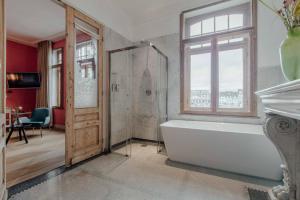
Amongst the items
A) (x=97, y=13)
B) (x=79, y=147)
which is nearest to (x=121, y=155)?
(x=79, y=147)

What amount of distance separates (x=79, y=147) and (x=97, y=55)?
5.74 ft

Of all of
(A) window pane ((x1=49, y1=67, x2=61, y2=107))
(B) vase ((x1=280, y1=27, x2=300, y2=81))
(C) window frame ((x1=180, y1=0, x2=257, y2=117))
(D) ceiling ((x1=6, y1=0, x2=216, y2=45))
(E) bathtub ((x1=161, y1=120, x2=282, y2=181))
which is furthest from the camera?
(A) window pane ((x1=49, y1=67, x2=61, y2=107))

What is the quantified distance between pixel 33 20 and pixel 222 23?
16.1ft

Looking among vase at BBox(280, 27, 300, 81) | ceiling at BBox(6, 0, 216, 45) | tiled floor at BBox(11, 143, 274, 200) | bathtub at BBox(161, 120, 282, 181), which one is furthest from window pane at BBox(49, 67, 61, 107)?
vase at BBox(280, 27, 300, 81)

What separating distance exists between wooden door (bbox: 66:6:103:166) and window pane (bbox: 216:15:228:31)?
246cm

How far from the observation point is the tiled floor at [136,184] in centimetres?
179

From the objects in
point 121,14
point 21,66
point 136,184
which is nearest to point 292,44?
point 136,184

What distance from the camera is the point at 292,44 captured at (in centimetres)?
115

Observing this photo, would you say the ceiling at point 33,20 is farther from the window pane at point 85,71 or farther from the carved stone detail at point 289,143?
the carved stone detail at point 289,143

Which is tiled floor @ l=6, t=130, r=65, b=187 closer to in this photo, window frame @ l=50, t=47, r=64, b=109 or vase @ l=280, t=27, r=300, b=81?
window frame @ l=50, t=47, r=64, b=109

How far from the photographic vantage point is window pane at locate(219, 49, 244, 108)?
3139 millimetres

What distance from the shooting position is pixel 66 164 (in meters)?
2.51

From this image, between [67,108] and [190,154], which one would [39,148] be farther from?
[190,154]

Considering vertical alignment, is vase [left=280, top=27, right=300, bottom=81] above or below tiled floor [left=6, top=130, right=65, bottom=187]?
above
